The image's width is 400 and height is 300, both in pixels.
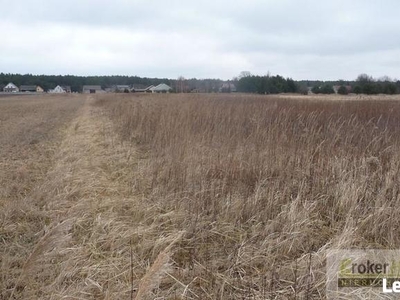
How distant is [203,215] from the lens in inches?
142

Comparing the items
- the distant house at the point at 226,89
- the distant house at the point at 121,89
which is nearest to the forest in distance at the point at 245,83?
the distant house at the point at 226,89

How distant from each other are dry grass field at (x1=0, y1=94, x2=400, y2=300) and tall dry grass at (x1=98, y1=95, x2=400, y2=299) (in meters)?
0.02

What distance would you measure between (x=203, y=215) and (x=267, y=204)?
2.46 ft

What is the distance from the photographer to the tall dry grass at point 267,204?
2623 mm

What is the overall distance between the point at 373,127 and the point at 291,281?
5008 millimetres

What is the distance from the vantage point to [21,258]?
9.95ft

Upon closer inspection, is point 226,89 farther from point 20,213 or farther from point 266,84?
point 20,213

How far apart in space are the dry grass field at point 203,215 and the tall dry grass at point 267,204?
0.02 metres

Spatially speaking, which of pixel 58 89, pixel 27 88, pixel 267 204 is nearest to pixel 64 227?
pixel 267 204

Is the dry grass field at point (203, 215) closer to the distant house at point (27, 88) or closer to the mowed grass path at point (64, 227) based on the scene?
the mowed grass path at point (64, 227)

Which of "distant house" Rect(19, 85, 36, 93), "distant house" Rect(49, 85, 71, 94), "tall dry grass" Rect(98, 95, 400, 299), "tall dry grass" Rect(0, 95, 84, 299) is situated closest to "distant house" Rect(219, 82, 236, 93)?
"tall dry grass" Rect(0, 95, 84, 299)

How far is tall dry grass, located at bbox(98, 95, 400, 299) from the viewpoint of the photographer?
2.62m

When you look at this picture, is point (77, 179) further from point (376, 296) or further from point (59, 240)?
point (376, 296)

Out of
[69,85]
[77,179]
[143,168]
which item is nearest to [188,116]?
[143,168]
